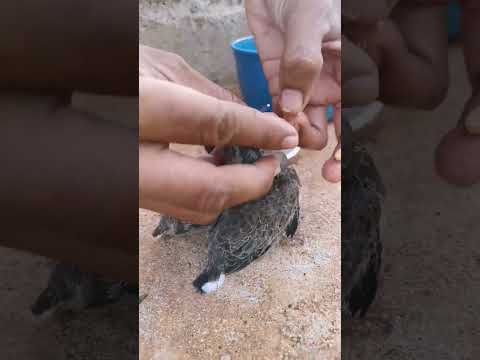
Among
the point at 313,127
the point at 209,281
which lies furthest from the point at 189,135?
the point at 209,281

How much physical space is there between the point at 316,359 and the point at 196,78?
283mm

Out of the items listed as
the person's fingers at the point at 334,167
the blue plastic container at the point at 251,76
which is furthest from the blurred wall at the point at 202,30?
the person's fingers at the point at 334,167

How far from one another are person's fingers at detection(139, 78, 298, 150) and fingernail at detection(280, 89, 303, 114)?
0.02m

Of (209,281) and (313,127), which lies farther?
Result: (209,281)

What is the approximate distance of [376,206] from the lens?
29 centimetres

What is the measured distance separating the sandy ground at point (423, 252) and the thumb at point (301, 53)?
0.28ft

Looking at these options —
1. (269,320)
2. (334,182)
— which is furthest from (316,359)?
(334,182)

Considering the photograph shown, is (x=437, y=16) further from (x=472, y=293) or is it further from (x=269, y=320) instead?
(x=269, y=320)

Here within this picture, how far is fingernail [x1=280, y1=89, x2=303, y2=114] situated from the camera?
0.36m

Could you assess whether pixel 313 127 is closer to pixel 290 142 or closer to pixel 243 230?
pixel 290 142

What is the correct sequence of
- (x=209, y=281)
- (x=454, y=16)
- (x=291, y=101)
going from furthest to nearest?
(x=209, y=281) < (x=291, y=101) < (x=454, y=16)

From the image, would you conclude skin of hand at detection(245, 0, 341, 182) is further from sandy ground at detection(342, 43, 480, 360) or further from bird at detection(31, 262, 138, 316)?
bird at detection(31, 262, 138, 316)

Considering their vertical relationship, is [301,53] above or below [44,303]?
above

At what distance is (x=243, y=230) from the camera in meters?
0.52
